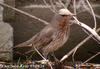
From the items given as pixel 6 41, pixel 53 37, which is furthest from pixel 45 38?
pixel 6 41

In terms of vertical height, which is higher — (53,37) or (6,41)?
(53,37)

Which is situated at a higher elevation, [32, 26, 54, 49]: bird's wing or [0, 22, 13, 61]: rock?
[32, 26, 54, 49]: bird's wing

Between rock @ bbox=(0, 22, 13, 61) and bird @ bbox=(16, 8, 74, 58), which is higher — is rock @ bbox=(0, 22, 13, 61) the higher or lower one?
the lower one

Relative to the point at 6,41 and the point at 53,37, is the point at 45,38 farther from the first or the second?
the point at 6,41

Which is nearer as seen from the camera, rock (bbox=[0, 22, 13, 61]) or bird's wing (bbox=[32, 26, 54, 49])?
bird's wing (bbox=[32, 26, 54, 49])

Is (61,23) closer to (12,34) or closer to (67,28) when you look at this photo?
(67,28)

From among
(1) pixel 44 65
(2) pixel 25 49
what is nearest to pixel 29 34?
(2) pixel 25 49

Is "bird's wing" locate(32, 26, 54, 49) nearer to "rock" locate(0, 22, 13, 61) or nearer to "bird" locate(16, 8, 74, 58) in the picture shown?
"bird" locate(16, 8, 74, 58)

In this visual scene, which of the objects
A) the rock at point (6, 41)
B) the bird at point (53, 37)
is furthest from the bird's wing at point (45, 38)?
the rock at point (6, 41)

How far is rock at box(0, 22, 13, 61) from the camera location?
6.84 meters

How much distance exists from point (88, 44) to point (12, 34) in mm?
1285

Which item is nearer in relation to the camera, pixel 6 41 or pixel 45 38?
pixel 45 38

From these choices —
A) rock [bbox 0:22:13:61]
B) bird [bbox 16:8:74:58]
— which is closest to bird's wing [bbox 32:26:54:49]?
bird [bbox 16:8:74:58]

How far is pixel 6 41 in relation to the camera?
22.5 ft
